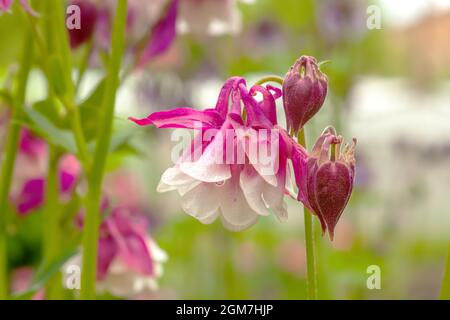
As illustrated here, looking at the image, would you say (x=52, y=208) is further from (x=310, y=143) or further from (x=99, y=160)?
(x=310, y=143)

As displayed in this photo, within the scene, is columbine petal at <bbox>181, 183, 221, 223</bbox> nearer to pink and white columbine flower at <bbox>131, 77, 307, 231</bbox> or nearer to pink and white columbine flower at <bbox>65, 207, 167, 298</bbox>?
pink and white columbine flower at <bbox>131, 77, 307, 231</bbox>

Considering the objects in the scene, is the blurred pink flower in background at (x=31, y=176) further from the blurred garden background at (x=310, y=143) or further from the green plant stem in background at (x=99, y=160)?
the green plant stem in background at (x=99, y=160)

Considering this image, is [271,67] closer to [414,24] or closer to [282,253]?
[282,253]

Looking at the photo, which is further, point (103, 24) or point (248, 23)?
point (248, 23)

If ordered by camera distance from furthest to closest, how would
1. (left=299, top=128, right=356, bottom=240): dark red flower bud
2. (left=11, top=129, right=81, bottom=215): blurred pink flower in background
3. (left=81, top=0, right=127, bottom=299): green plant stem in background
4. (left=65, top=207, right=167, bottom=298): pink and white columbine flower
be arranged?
1. (left=11, top=129, right=81, bottom=215): blurred pink flower in background
2. (left=65, top=207, right=167, bottom=298): pink and white columbine flower
3. (left=81, top=0, right=127, bottom=299): green plant stem in background
4. (left=299, top=128, right=356, bottom=240): dark red flower bud

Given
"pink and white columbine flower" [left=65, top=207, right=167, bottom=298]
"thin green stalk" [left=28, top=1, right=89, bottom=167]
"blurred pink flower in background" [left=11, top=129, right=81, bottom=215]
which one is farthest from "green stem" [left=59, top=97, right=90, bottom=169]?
"blurred pink flower in background" [left=11, top=129, right=81, bottom=215]
